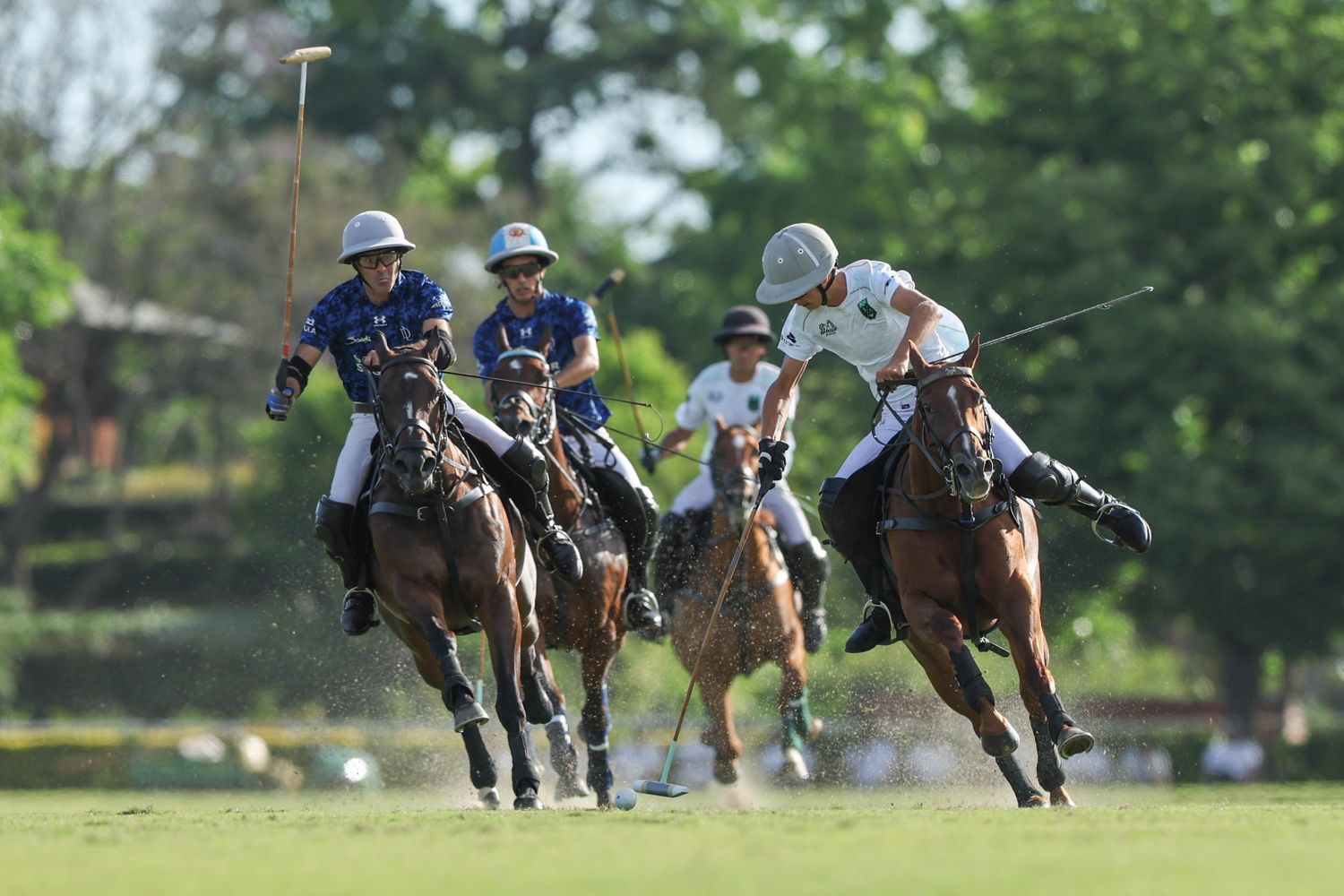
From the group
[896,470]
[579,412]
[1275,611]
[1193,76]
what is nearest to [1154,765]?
[1275,611]

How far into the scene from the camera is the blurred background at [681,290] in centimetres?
2417

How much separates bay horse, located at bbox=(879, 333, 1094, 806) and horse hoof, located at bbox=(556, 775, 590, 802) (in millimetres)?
2963

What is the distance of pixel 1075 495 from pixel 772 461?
1.62m

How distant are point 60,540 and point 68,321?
356 inches

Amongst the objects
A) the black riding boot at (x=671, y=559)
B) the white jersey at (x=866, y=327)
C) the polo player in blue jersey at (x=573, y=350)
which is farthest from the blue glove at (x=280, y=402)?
the black riding boot at (x=671, y=559)

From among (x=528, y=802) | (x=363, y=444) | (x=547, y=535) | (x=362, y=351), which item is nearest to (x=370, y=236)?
(x=362, y=351)

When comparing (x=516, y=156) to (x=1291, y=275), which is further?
(x=516, y=156)

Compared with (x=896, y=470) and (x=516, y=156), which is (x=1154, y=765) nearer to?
(x=896, y=470)

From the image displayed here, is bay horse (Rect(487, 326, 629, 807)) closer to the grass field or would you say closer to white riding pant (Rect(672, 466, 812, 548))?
white riding pant (Rect(672, 466, 812, 548))

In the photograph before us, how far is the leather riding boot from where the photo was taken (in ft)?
37.0

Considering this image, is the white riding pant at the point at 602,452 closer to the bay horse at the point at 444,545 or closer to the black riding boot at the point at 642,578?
the black riding boot at the point at 642,578

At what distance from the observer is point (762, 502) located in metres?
14.9

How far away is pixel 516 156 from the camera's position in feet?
153

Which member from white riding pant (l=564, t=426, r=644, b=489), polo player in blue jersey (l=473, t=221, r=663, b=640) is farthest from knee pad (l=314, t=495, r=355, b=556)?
white riding pant (l=564, t=426, r=644, b=489)
